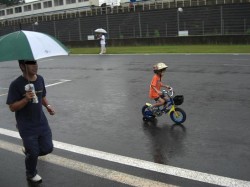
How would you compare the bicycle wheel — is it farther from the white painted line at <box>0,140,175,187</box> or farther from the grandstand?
the grandstand

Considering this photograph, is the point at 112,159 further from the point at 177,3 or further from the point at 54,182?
the point at 177,3

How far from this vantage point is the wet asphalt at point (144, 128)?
5656mm

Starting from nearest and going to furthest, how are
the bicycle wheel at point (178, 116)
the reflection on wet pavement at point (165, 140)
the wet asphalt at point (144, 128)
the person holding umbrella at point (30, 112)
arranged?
the person holding umbrella at point (30, 112)
the wet asphalt at point (144, 128)
the reflection on wet pavement at point (165, 140)
the bicycle wheel at point (178, 116)

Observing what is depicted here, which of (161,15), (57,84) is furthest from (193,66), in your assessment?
(161,15)

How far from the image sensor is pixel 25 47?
4754 millimetres

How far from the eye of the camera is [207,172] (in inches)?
215

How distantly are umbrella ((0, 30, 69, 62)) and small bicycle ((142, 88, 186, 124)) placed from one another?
12.2 feet

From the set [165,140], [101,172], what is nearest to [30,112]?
[101,172]

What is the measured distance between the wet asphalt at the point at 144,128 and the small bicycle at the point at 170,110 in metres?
0.15

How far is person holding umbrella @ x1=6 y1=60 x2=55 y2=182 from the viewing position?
4.99 metres

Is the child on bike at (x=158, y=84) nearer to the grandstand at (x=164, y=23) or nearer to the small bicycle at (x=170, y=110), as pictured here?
the small bicycle at (x=170, y=110)

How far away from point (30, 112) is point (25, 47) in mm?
874

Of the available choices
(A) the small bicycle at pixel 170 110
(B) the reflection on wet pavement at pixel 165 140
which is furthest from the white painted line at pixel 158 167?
(A) the small bicycle at pixel 170 110

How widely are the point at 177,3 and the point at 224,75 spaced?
43412 millimetres
